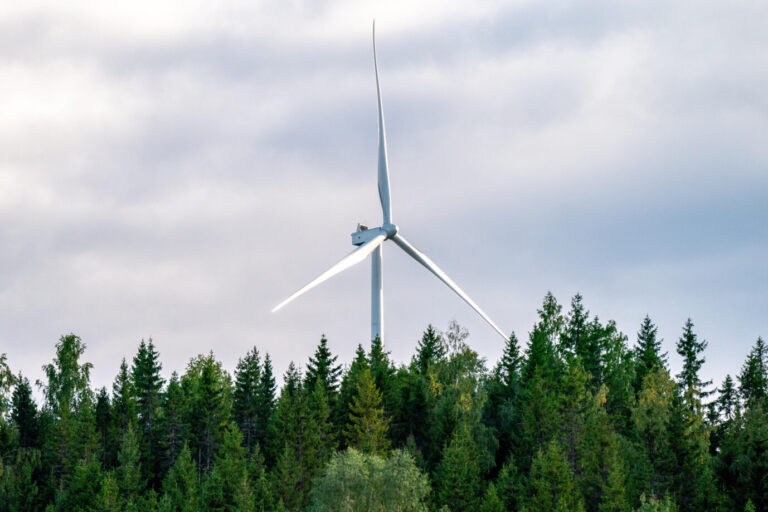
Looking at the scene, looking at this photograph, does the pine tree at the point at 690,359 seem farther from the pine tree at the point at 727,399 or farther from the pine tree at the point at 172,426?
the pine tree at the point at 172,426

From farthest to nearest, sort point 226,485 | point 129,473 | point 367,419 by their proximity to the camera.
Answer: point 129,473 → point 367,419 → point 226,485

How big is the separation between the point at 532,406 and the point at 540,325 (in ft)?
161

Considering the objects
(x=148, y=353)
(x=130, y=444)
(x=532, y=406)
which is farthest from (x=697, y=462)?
(x=148, y=353)

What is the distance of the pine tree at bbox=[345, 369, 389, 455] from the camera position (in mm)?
102750

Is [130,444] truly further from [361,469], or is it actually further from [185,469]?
[361,469]

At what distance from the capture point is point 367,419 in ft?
346

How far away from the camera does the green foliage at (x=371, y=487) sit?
8269 cm

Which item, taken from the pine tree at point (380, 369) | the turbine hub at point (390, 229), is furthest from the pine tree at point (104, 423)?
the turbine hub at point (390, 229)

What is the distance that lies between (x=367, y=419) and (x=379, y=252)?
1760cm

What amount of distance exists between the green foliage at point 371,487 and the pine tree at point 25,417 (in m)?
62.4

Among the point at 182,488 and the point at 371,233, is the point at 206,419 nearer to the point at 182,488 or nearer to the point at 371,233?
the point at 182,488

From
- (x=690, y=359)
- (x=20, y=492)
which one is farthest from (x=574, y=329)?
(x=20, y=492)

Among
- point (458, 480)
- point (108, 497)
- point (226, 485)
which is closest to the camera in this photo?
point (458, 480)

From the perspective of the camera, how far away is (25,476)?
371 ft
